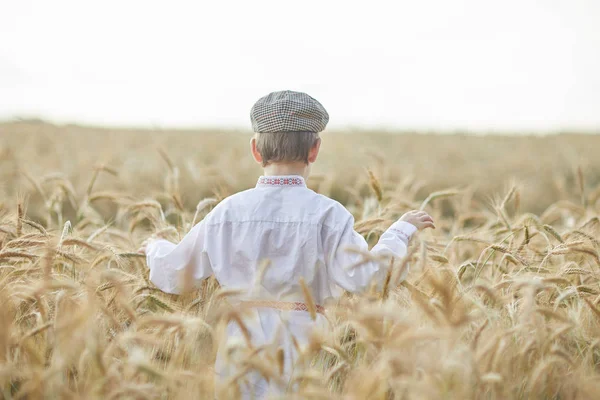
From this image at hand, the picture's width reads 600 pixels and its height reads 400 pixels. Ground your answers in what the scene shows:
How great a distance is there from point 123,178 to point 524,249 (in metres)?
4.89

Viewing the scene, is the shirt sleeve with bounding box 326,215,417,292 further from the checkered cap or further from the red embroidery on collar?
the checkered cap

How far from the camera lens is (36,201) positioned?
18.9 ft

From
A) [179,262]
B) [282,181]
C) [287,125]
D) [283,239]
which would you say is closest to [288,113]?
[287,125]

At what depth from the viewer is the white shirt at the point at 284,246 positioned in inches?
80.7

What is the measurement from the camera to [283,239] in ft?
6.82

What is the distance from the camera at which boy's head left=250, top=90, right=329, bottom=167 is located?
2119mm

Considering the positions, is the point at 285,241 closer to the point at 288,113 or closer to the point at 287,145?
the point at 287,145

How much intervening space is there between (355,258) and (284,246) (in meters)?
0.27

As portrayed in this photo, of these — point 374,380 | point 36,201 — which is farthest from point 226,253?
point 36,201

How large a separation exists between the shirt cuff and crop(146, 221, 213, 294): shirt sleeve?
0.72 metres

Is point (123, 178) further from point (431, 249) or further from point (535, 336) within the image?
point (535, 336)

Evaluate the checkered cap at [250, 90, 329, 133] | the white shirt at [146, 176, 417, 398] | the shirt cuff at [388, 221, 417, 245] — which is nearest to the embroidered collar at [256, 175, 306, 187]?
the white shirt at [146, 176, 417, 398]

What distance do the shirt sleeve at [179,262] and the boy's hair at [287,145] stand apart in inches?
14.6

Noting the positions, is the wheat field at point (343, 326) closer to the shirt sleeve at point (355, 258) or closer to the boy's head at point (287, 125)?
the shirt sleeve at point (355, 258)
